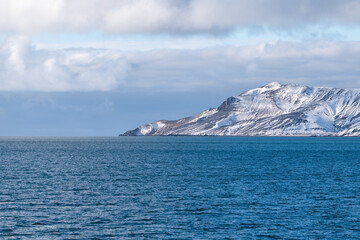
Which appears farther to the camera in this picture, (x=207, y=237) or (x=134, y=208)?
(x=134, y=208)

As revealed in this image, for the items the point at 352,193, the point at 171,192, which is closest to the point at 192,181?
the point at 171,192

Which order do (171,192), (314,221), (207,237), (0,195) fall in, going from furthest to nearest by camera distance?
(171,192) < (0,195) < (314,221) < (207,237)

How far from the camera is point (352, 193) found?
252 feet

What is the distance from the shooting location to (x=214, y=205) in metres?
64.8

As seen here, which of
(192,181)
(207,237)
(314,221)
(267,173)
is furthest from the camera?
(267,173)

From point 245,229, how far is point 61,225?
1751cm

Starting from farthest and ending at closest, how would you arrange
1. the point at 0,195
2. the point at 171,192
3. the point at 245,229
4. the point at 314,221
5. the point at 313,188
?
the point at 313,188
the point at 171,192
the point at 0,195
the point at 314,221
the point at 245,229

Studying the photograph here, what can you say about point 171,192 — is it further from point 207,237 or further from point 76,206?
point 207,237

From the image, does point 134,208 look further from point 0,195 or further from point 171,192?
point 0,195

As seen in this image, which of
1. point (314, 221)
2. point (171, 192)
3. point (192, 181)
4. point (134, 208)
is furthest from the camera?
point (192, 181)

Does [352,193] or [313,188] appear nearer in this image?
[352,193]

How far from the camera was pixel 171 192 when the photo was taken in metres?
77.1

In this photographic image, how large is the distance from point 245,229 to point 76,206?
2188cm

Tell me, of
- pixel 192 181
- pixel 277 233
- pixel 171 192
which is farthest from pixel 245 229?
pixel 192 181
